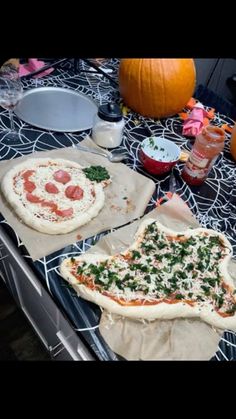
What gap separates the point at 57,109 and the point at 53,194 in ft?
1.52

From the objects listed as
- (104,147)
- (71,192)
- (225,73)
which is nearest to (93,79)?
(104,147)

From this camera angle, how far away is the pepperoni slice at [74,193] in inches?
37.8

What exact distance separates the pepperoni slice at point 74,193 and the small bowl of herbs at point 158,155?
0.87ft

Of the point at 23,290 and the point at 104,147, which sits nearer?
the point at 23,290

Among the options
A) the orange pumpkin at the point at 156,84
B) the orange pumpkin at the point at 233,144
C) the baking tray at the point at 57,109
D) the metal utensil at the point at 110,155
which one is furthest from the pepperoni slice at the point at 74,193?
the orange pumpkin at the point at 233,144

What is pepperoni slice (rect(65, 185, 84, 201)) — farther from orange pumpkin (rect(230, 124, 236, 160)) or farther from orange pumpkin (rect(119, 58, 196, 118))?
orange pumpkin (rect(230, 124, 236, 160))

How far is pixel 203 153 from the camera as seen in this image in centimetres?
100

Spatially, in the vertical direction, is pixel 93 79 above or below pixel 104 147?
above

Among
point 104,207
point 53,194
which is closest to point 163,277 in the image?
point 104,207

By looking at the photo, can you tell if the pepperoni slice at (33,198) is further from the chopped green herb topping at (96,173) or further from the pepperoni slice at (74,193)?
the chopped green herb topping at (96,173)

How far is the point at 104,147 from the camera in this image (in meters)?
1.16

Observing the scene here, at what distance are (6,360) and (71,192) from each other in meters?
0.77
